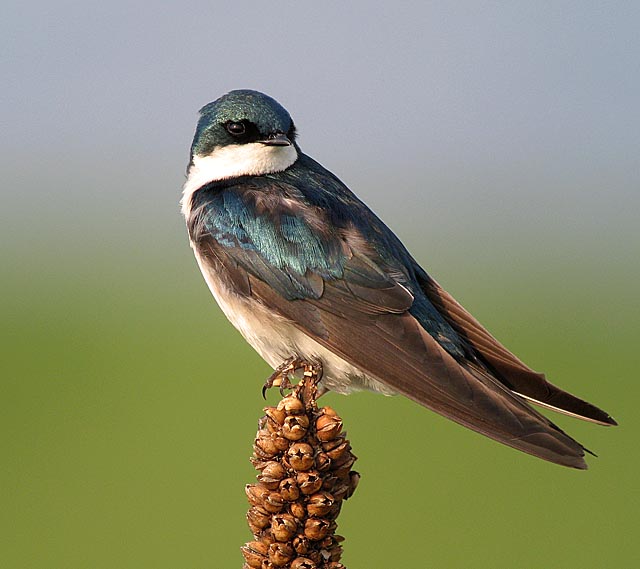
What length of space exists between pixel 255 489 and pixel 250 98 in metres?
1.37

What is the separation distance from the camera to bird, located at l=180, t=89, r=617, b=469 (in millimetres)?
2490

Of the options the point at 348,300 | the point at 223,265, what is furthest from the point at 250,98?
the point at 348,300

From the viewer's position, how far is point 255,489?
6.11 ft

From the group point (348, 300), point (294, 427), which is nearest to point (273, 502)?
point (294, 427)

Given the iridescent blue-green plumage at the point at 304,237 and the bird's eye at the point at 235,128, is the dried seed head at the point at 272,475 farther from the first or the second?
the bird's eye at the point at 235,128

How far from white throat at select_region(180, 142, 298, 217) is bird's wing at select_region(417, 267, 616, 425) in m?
0.52

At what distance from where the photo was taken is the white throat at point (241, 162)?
9.46 ft

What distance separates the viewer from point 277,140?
281 cm

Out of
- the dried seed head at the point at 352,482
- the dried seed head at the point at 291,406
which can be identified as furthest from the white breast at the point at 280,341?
the dried seed head at the point at 291,406

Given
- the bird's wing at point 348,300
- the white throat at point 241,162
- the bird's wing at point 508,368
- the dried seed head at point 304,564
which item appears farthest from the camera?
the white throat at point 241,162

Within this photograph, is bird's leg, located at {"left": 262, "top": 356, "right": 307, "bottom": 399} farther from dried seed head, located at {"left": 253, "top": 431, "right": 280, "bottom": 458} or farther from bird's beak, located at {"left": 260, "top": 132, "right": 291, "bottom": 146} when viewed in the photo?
dried seed head, located at {"left": 253, "top": 431, "right": 280, "bottom": 458}

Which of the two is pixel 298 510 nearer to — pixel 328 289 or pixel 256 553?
pixel 256 553

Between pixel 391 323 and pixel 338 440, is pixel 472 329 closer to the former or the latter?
pixel 391 323

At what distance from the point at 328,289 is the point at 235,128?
0.61 meters
